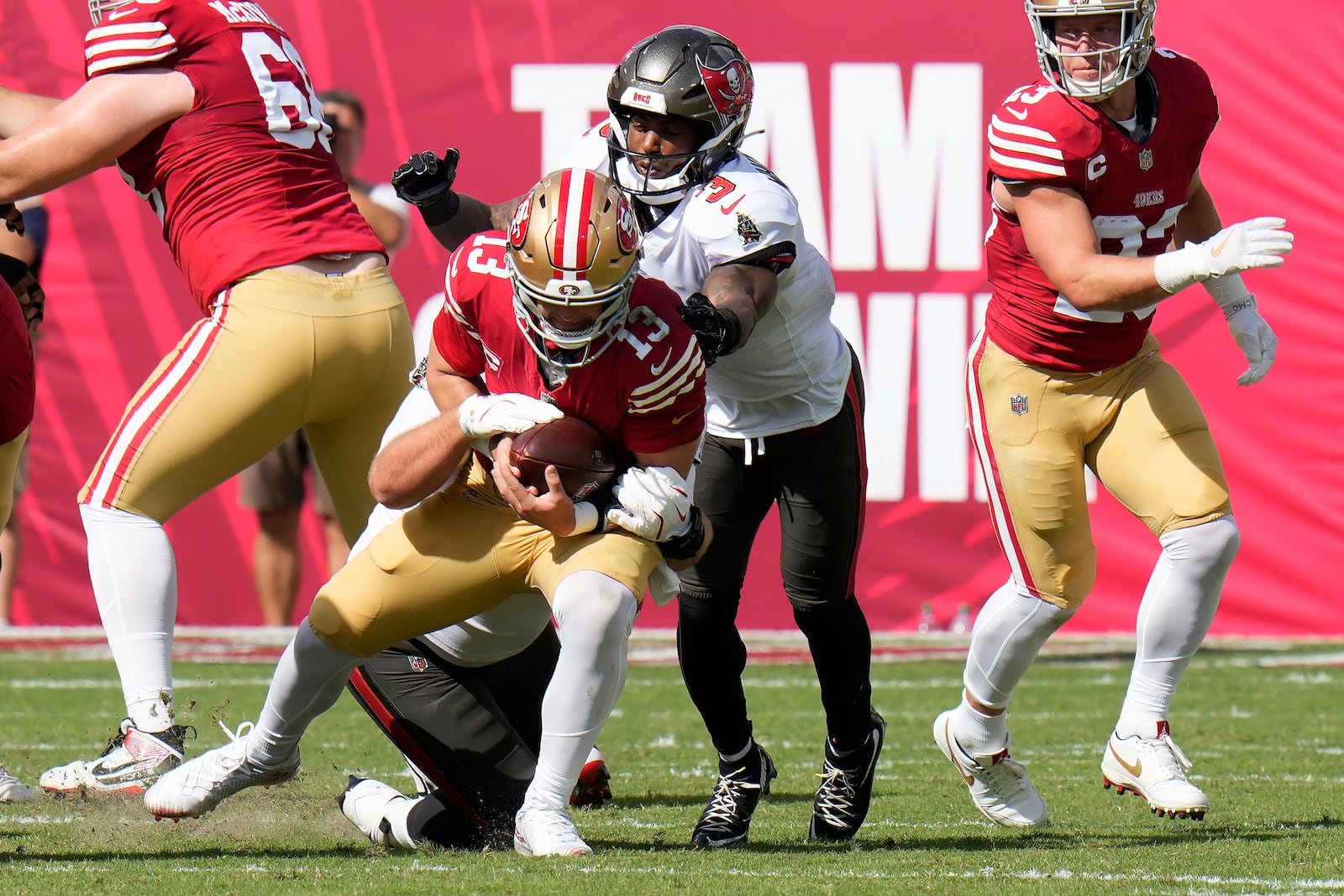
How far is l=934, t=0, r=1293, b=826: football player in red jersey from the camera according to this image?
3812mm

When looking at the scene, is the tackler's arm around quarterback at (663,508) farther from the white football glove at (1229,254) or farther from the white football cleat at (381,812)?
the white football glove at (1229,254)

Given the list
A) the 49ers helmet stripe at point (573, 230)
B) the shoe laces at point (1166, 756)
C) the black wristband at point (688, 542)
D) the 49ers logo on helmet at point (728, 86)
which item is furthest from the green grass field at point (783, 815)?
the 49ers logo on helmet at point (728, 86)

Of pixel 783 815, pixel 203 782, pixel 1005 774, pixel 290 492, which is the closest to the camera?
pixel 203 782

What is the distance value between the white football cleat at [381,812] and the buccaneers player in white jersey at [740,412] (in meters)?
0.62

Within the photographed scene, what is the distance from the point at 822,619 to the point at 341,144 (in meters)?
4.22

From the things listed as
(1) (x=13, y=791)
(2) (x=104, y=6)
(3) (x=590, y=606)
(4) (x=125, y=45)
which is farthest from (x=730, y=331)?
(1) (x=13, y=791)

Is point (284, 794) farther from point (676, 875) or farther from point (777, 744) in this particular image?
point (777, 744)

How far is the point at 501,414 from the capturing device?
329 centimetres

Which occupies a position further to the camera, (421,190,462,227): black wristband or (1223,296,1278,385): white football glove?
(1223,296,1278,385): white football glove

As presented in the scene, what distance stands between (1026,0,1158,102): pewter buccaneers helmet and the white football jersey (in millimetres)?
653

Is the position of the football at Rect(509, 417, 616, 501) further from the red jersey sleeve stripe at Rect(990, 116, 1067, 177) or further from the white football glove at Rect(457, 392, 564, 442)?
the red jersey sleeve stripe at Rect(990, 116, 1067, 177)

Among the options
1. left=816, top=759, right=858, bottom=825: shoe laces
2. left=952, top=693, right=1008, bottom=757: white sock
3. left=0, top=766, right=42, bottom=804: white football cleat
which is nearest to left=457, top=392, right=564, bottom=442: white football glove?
left=816, top=759, right=858, bottom=825: shoe laces

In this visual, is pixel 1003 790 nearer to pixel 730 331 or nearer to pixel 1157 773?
pixel 1157 773

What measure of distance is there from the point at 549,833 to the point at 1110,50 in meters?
2.02
